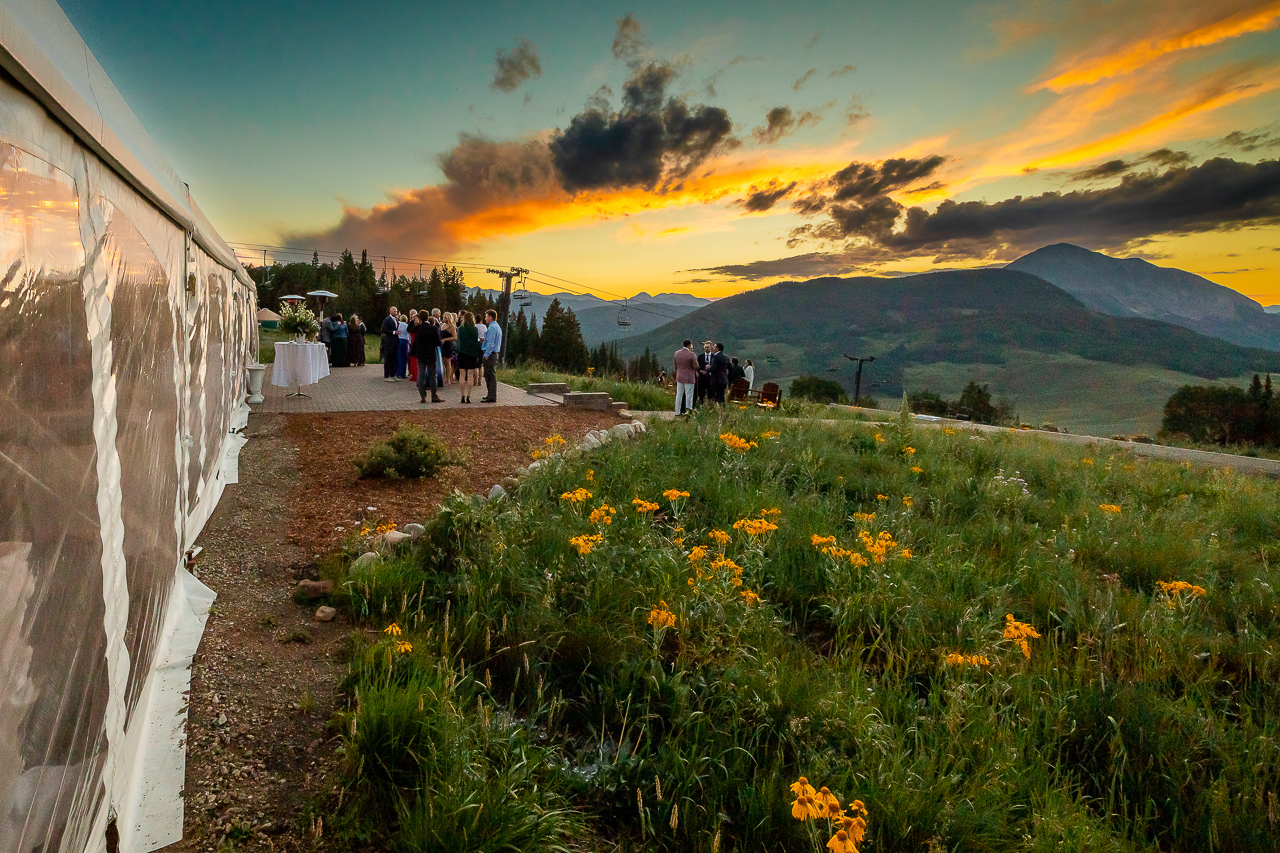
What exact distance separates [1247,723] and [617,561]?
318cm

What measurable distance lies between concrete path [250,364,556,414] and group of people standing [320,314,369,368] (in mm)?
3415

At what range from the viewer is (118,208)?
2516 millimetres

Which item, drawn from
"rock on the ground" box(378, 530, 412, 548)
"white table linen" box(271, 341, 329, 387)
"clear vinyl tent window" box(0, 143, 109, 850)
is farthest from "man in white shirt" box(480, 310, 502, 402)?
"clear vinyl tent window" box(0, 143, 109, 850)

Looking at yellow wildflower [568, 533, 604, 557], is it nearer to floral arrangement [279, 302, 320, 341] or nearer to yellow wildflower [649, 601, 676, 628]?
yellow wildflower [649, 601, 676, 628]

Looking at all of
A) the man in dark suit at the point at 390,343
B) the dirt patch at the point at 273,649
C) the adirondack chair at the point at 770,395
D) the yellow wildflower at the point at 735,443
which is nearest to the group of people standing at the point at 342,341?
the man in dark suit at the point at 390,343

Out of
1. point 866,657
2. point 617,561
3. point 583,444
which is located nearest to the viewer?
point 866,657

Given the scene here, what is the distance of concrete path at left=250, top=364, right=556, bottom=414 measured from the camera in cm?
1094

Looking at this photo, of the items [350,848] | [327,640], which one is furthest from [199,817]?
[327,640]

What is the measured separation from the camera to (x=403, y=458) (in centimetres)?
639

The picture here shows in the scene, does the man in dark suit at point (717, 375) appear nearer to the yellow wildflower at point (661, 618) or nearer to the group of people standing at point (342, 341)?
the yellow wildflower at point (661, 618)

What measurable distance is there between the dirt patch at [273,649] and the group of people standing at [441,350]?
460 centimetres

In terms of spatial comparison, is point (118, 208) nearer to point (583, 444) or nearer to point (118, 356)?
point (118, 356)

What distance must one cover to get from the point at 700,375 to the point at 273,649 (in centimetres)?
1074

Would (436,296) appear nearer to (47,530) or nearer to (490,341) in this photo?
(490,341)
